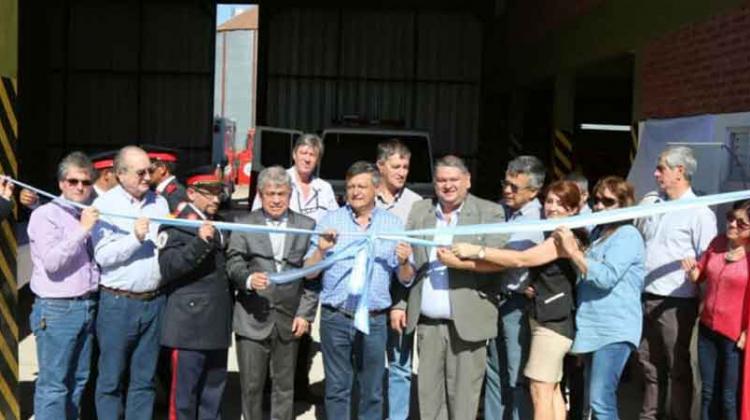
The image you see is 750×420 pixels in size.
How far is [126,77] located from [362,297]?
16.8 metres

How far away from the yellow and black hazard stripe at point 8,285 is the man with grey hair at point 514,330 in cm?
311

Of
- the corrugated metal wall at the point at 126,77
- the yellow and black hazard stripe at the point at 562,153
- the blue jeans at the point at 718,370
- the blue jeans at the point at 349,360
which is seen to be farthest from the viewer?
the corrugated metal wall at the point at 126,77

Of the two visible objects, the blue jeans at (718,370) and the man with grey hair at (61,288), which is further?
the blue jeans at (718,370)

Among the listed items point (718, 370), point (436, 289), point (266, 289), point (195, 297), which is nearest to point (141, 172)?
point (195, 297)

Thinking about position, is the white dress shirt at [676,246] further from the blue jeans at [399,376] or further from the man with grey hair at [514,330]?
the blue jeans at [399,376]

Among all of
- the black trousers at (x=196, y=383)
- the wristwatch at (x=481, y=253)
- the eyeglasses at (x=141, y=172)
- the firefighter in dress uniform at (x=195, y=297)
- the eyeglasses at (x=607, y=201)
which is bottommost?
the black trousers at (x=196, y=383)

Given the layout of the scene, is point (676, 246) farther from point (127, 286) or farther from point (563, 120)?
point (563, 120)

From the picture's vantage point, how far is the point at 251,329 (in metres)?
4.87

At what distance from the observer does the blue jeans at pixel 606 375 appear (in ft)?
15.3


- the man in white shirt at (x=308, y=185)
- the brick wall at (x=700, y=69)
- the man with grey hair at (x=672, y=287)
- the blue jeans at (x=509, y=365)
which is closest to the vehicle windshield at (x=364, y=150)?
the brick wall at (x=700, y=69)

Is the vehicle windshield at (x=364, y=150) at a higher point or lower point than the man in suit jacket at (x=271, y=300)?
higher

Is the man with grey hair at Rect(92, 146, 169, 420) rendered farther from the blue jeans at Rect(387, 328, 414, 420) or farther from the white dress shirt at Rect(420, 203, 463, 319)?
the white dress shirt at Rect(420, 203, 463, 319)

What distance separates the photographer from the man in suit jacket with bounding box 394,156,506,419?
4812 millimetres

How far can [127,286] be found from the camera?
4684 mm
